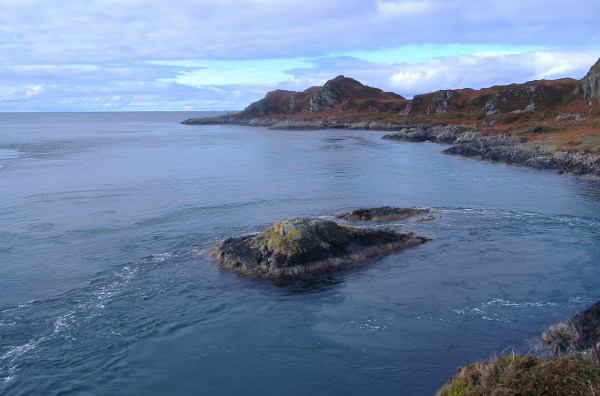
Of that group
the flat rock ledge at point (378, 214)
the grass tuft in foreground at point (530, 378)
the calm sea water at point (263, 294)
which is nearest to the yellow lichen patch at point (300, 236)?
the calm sea water at point (263, 294)

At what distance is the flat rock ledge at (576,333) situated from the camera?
1591cm

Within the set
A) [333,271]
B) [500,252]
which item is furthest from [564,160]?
[333,271]

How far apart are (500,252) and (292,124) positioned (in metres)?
126

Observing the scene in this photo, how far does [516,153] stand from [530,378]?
6012 cm

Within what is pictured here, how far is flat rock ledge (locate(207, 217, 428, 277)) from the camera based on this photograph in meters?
24.8

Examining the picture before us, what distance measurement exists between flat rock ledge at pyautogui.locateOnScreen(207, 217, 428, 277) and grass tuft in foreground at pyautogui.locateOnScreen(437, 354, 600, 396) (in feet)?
44.2

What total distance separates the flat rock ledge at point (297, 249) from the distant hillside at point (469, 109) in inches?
1780

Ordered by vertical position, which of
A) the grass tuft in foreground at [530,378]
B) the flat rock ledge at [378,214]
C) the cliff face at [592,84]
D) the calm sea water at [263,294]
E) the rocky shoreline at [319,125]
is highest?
the cliff face at [592,84]

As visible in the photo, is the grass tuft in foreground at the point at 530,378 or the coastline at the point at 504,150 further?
the coastline at the point at 504,150

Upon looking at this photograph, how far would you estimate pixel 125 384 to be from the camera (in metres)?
15.7

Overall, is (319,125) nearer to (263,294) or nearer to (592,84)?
(592,84)

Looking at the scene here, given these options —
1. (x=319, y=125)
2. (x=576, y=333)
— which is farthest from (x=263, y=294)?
(x=319, y=125)

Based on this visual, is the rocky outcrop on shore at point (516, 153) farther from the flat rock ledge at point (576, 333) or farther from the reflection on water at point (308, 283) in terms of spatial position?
the flat rock ledge at point (576, 333)

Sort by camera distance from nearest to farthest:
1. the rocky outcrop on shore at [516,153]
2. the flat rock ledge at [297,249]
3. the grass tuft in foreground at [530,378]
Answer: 1. the grass tuft in foreground at [530,378]
2. the flat rock ledge at [297,249]
3. the rocky outcrop on shore at [516,153]
